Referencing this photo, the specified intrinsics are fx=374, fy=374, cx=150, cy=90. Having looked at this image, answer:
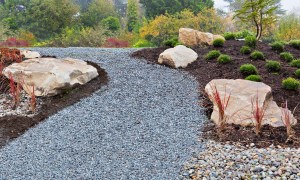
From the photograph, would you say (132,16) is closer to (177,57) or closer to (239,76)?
(177,57)

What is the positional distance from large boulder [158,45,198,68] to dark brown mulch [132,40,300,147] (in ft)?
0.49

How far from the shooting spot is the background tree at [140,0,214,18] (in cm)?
2523

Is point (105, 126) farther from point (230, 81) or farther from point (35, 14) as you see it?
point (35, 14)

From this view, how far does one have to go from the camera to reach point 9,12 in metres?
25.7

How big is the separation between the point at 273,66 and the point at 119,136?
3886 mm

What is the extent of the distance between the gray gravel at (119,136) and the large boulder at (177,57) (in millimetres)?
669

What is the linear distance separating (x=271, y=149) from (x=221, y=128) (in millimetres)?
864

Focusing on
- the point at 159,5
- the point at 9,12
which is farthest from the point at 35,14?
the point at 159,5

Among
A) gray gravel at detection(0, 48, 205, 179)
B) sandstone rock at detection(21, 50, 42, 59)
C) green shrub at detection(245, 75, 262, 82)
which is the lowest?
gray gravel at detection(0, 48, 205, 179)

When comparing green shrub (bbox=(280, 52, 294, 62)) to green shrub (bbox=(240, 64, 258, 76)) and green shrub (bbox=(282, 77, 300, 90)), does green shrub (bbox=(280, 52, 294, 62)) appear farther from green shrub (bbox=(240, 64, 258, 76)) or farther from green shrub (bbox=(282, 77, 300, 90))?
green shrub (bbox=(282, 77, 300, 90))

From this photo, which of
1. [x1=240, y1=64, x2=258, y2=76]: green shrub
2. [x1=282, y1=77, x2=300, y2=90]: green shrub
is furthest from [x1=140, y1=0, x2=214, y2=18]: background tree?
[x1=282, y1=77, x2=300, y2=90]: green shrub

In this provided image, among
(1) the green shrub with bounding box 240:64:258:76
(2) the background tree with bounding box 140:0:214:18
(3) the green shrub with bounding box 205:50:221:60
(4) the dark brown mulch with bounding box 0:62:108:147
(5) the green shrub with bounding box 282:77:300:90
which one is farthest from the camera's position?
(2) the background tree with bounding box 140:0:214:18

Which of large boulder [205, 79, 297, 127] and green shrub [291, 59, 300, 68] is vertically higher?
green shrub [291, 59, 300, 68]

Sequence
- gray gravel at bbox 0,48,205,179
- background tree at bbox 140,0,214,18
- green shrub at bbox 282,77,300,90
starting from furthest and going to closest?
background tree at bbox 140,0,214,18
green shrub at bbox 282,77,300,90
gray gravel at bbox 0,48,205,179
